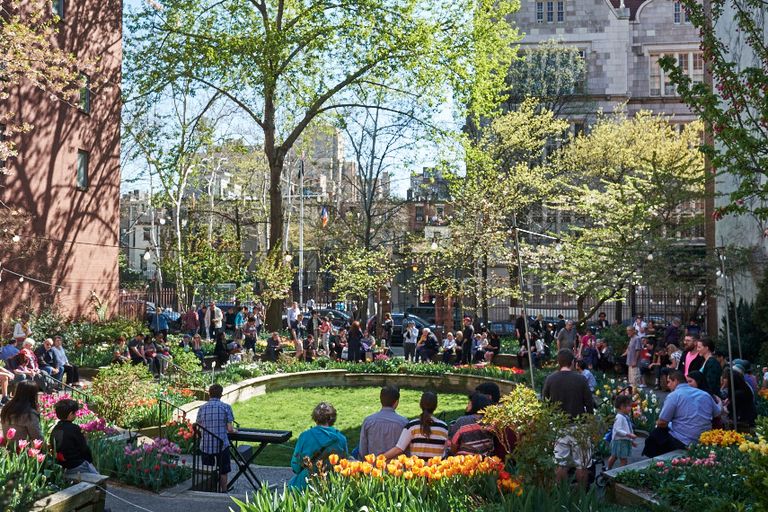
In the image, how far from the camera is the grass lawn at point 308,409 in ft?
50.9

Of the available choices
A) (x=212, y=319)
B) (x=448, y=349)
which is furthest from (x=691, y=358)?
(x=212, y=319)

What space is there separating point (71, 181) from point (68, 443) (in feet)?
70.3

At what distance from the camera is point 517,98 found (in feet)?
158

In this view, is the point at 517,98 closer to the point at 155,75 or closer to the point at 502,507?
the point at 155,75

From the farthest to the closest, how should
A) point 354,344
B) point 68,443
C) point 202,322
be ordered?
point 202,322 < point 354,344 < point 68,443

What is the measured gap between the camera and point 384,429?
332 inches

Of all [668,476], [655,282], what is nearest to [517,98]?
[655,282]

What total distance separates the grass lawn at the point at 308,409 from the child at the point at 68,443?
5518 mm

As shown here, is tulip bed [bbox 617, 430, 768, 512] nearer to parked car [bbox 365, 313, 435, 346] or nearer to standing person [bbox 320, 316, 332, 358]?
standing person [bbox 320, 316, 332, 358]

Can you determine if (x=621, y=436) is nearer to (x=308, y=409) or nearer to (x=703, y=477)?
(x=703, y=477)

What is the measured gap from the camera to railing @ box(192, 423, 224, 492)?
1088 cm

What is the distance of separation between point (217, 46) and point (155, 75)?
224cm

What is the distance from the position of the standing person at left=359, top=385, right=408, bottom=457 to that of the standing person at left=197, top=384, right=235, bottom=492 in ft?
10.0

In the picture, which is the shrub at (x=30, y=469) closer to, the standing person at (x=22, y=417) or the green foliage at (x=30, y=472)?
the green foliage at (x=30, y=472)
